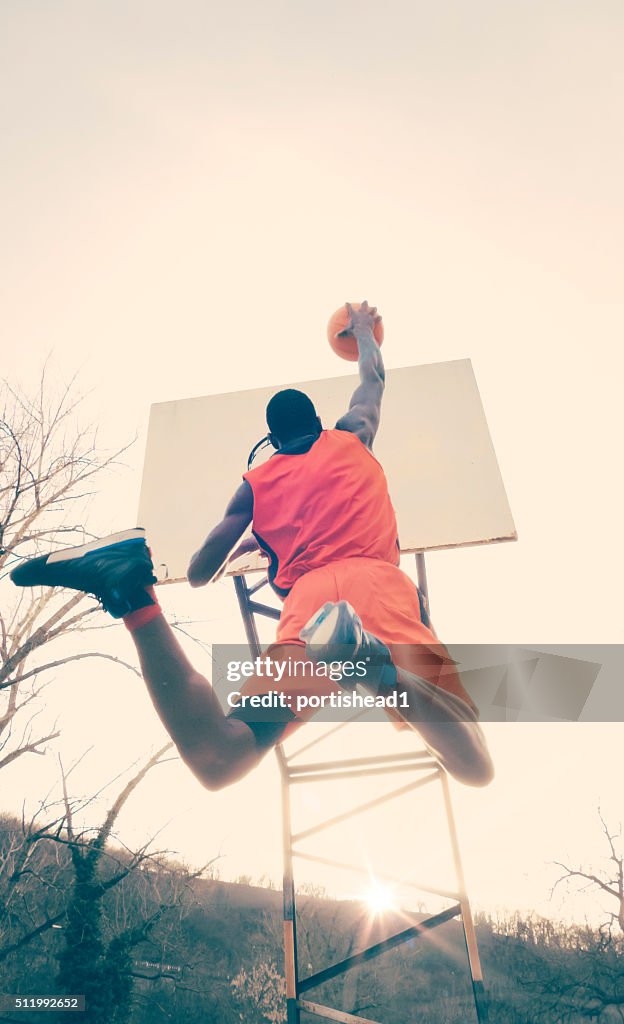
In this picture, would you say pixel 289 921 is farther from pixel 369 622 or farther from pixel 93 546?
pixel 93 546

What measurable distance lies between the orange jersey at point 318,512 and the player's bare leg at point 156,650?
72 cm

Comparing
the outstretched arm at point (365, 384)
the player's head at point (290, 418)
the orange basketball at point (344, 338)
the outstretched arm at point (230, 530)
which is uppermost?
the orange basketball at point (344, 338)

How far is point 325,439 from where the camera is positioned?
8.44 ft

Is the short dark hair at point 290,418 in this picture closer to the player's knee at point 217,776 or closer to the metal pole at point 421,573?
the player's knee at point 217,776

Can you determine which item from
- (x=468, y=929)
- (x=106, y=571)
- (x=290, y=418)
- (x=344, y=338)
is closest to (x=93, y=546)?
A: (x=106, y=571)

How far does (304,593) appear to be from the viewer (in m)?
2.23

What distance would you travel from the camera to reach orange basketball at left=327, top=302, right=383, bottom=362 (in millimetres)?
4125

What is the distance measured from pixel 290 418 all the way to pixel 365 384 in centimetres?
62

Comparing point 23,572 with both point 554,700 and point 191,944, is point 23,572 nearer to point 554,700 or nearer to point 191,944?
point 554,700

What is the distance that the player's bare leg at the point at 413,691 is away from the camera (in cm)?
177

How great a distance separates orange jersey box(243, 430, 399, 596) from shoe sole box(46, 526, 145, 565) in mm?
707

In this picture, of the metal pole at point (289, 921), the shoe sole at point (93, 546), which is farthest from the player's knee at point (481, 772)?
the metal pole at point (289, 921)

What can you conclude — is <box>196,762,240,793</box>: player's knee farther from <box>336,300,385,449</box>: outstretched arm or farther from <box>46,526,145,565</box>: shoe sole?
<box>336,300,385,449</box>: outstretched arm

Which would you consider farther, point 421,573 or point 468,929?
point 421,573
